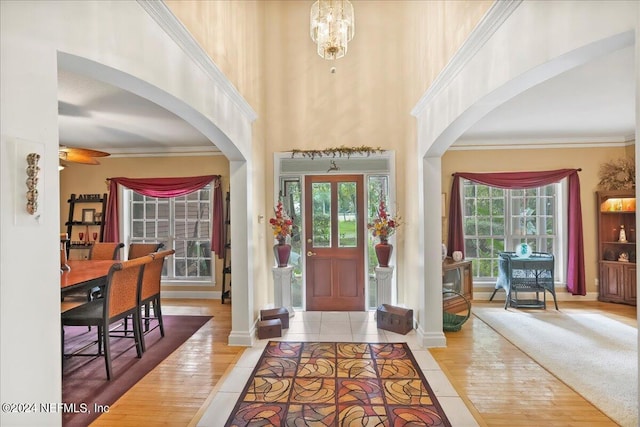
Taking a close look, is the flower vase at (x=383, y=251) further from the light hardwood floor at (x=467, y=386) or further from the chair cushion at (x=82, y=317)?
the chair cushion at (x=82, y=317)

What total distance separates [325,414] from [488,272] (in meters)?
4.24

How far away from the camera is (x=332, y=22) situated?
8.69 ft

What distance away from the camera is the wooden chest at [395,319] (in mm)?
3871

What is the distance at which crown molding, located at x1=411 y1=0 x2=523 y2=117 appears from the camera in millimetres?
1784

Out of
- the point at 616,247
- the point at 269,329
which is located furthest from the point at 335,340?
the point at 616,247

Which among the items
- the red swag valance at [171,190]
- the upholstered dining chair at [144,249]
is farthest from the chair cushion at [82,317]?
the red swag valance at [171,190]

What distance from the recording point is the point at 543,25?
153 centimetres

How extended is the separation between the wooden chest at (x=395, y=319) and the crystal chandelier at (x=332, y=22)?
120 inches

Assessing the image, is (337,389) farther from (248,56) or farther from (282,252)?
(248,56)

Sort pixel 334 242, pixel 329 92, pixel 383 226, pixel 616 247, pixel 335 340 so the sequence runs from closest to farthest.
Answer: pixel 335 340 → pixel 383 226 → pixel 329 92 → pixel 334 242 → pixel 616 247

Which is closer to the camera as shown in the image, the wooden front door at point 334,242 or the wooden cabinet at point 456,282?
the wooden cabinet at point 456,282

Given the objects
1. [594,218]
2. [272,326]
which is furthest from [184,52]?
[594,218]

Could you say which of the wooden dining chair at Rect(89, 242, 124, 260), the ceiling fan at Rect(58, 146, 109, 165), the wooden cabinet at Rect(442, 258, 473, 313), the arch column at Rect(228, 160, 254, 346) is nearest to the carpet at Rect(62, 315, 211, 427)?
the arch column at Rect(228, 160, 254, 346)

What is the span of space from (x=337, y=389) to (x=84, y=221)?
5.52 metres
